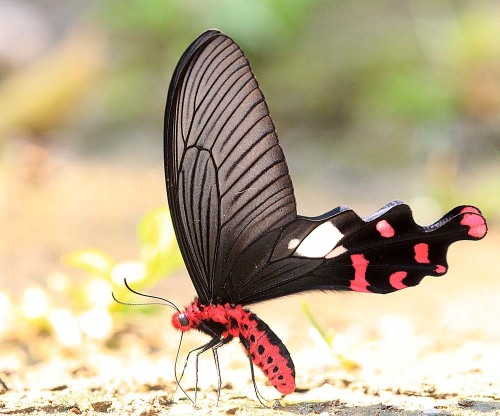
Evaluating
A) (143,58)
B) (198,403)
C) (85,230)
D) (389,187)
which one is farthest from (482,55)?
(198,403)

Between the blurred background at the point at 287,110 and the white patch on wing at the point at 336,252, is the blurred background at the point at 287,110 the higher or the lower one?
the higher one

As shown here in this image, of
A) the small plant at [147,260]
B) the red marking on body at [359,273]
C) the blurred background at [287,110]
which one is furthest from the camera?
the blurred background at [287,110]

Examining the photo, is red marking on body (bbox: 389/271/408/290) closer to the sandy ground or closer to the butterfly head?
the sandy ground

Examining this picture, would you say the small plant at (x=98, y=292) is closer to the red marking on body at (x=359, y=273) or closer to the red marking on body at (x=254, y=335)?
the red marking on body at (x=254, y=335)

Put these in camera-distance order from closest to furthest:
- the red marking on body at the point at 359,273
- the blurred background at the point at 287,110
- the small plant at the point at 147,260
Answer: the red marking on body at the point at 359,273
the small plant at the point at 147,260
the blurred background at the point at 287,110

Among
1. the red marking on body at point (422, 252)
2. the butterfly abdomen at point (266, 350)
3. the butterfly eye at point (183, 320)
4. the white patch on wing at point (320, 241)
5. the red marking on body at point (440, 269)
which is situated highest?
the white patch on wing at point (320, 241)

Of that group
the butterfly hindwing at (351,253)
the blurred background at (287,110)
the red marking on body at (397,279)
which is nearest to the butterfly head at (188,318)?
the butterfly hindwing at (351,253)
